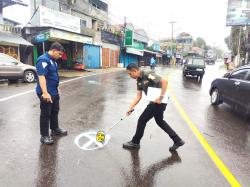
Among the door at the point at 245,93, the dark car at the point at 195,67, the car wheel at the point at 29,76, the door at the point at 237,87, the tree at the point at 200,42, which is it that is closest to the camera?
the door at the point at 245,93

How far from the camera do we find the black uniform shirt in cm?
433

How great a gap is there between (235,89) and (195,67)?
15.1 m

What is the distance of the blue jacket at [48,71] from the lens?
4477 mm

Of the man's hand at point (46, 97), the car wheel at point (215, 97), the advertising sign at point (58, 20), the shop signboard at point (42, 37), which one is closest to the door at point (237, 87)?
the car wheel at point (215, 97)

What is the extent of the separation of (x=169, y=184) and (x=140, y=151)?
117 cm

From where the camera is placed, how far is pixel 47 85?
4.78 metres

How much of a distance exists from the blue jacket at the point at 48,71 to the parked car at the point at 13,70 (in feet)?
29.6

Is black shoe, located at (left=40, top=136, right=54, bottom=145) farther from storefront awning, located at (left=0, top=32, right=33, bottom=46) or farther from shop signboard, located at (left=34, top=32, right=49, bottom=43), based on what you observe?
shop signboard, located at (left=34, top=32, right=49, bottom=43)

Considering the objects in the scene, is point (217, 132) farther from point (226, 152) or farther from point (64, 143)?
point (64, 143)

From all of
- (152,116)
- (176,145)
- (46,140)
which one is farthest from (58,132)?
(176,145)

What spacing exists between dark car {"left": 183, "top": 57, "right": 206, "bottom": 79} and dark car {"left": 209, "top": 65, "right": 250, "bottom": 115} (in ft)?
43.8

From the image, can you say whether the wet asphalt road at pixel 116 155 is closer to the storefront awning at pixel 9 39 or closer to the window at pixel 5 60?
the window at pixel 5 60

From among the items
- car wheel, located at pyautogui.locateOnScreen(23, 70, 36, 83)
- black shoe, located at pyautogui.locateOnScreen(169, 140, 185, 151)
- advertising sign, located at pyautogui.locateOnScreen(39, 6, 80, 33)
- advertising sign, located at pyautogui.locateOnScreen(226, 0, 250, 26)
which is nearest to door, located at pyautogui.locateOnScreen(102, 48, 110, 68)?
advertising sign, located at pyautogui.locateOnScreen(39, 6, 80, 33)

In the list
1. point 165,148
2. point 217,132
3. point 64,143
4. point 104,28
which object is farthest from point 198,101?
point 104,28
